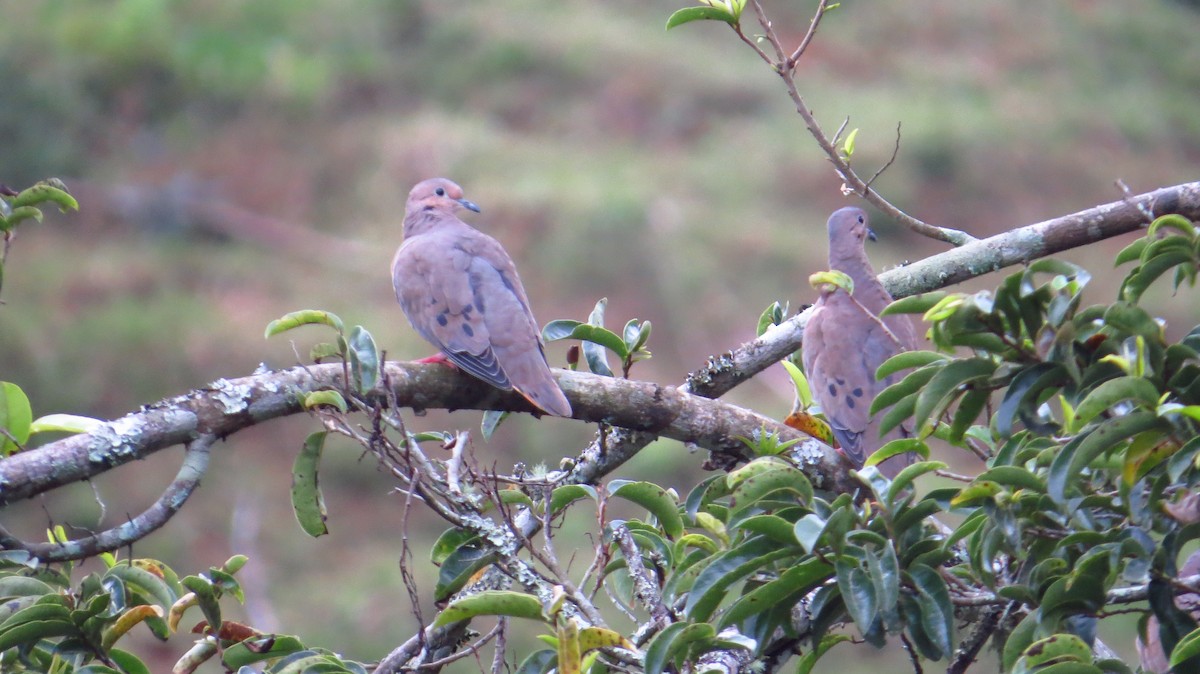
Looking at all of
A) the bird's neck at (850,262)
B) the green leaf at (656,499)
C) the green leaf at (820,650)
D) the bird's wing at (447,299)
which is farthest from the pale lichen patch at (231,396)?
the bird's neck at (850,262)

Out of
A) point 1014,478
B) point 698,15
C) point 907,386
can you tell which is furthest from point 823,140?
point 1014,478

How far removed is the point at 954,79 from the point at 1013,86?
67 cm

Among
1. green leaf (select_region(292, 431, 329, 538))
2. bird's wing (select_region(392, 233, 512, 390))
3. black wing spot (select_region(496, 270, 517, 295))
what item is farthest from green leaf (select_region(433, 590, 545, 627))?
black wing spot (select_region(496, 270, 517, 295))

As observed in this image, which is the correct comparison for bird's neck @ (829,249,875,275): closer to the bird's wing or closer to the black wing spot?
the black wing spot

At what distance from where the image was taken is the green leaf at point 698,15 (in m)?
3.23

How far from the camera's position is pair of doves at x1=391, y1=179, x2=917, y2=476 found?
396cm

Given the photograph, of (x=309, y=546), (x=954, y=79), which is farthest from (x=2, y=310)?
(x=954, y=79)

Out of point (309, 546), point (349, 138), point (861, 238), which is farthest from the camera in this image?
point (349, 138)

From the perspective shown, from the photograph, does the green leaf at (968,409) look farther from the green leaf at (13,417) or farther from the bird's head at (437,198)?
the bird's head at (437,198)

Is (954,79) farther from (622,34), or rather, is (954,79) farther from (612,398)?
(612,398)

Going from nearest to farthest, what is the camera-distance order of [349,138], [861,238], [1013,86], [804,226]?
[861,238], [804,226], [349,138], [1013,86]

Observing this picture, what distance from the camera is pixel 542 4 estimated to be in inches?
469

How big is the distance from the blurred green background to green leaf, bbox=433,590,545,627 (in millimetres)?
5579

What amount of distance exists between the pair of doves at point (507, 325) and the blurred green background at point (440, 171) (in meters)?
3.45
